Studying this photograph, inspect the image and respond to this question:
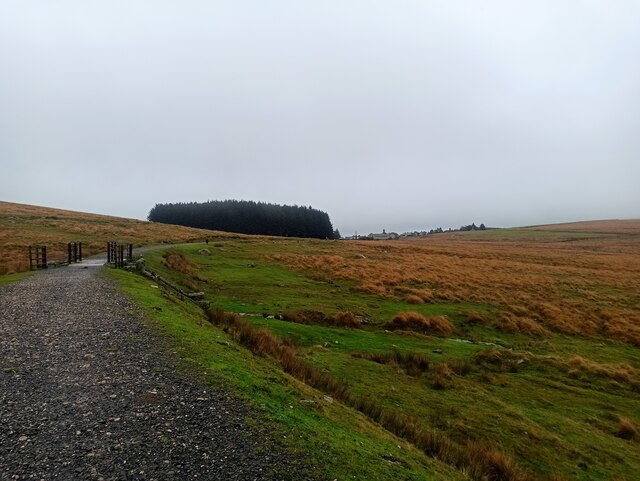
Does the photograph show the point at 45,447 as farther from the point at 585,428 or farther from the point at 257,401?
the point at 585,428

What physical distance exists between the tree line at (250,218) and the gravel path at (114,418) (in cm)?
13991

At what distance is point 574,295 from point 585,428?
26.9m

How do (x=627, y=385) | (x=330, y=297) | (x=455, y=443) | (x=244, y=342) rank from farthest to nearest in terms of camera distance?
(x=330, y=297) → (x=627, y=385) → (x=244, y=342) → (x=455, y=443)

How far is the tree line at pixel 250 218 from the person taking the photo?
149 meters

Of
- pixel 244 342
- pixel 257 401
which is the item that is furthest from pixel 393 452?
pixel 244 342

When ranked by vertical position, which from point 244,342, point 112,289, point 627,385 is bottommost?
point 627,385

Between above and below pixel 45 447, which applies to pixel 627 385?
below

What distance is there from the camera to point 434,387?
14414 mm

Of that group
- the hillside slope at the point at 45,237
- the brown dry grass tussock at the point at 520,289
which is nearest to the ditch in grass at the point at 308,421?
the brown dry grass tussock at the point at 520,289

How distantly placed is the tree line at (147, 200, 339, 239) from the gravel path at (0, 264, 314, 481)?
140 metres

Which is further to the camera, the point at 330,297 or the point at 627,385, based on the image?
the point at 330,297

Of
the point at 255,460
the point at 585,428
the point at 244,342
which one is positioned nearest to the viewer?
the point at 255,460

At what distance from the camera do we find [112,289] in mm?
17016

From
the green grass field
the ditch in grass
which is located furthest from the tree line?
the ditch in grass
